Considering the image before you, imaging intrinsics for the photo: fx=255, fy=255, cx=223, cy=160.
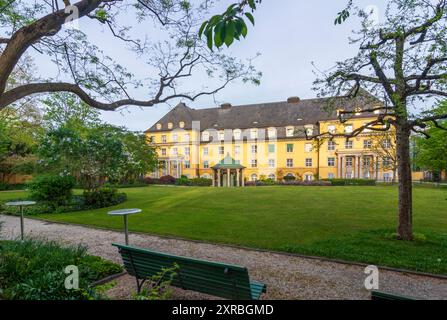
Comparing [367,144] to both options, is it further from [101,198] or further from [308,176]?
[101,198]

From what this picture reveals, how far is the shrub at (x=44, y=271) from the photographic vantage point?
3428mm

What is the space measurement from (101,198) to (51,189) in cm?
278

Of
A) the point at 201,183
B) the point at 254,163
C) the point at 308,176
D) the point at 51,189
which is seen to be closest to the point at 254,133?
the point at 254,163

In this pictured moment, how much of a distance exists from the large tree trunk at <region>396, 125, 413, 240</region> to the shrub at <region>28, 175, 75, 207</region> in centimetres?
1676

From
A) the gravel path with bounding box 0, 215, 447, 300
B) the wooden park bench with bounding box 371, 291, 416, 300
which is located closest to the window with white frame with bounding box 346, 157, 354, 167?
the gravel path with bounding box 0, 215, 447, 300

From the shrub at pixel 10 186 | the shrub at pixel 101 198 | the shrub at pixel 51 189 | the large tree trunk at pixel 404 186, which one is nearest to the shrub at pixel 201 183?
the shrub at pixel 101 198

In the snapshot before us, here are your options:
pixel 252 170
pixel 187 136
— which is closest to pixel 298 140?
pixel 252 170

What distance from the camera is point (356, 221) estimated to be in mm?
10523

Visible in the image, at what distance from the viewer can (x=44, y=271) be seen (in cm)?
434

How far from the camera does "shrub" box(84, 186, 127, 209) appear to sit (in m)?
16.1

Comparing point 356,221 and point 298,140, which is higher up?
point 298,140

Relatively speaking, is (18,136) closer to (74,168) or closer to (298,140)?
(74,168)

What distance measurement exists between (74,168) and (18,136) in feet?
45.3

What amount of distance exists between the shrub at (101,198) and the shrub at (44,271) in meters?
10.8
